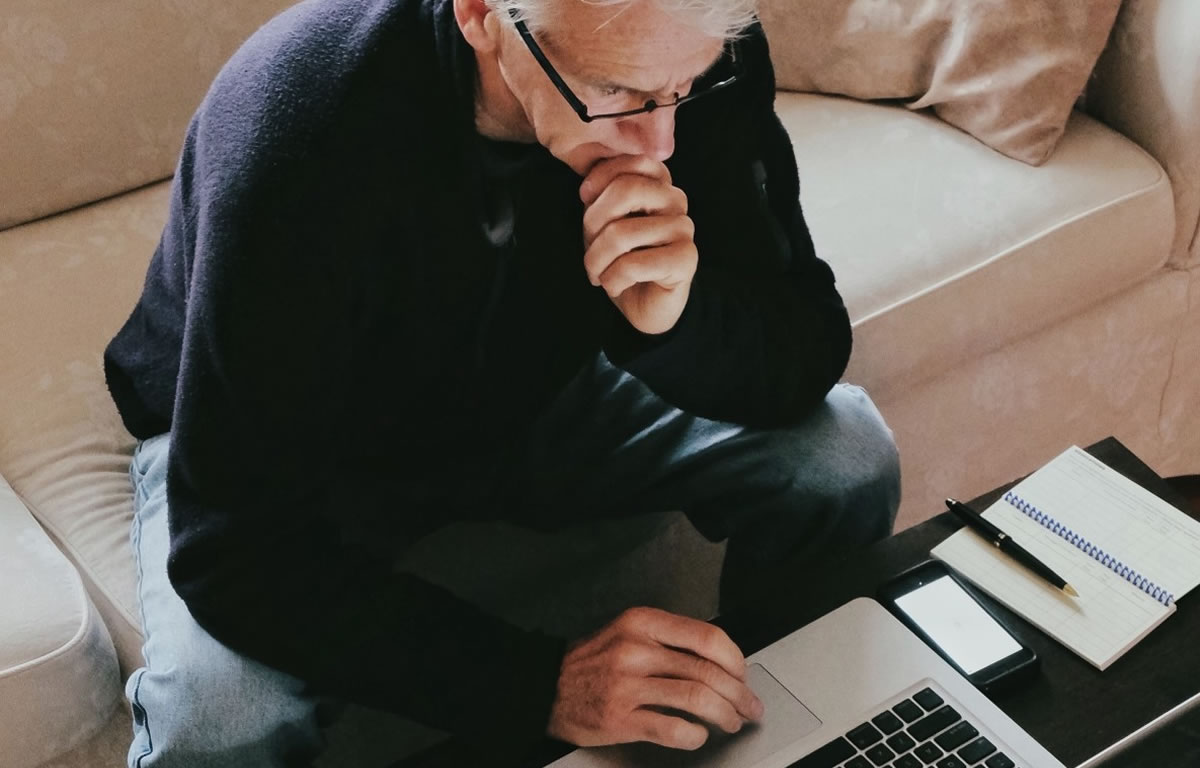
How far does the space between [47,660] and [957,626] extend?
77cm

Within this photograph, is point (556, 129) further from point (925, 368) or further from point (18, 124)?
point (18, 124)

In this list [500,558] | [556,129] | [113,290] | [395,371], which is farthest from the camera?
[113,290]

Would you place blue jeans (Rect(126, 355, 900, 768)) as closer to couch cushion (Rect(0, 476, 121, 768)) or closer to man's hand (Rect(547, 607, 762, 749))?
couch cushion (Rect(0, 476, 121, 768))

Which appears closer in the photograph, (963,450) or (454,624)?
(454,624)

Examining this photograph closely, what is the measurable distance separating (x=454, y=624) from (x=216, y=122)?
434 mm

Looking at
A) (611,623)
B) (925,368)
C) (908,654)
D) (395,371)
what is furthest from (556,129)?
(925,368)

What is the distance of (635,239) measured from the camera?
36.7 inches

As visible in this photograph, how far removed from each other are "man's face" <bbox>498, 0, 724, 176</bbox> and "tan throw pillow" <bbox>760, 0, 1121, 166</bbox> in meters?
0.82

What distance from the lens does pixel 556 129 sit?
89cm

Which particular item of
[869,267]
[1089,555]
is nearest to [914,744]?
[1089,555]

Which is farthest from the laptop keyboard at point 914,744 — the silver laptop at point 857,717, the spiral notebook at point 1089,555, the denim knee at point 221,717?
the denim knee at point 221,717

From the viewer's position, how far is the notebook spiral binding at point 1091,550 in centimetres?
95

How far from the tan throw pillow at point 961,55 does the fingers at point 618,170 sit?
0.80 metres

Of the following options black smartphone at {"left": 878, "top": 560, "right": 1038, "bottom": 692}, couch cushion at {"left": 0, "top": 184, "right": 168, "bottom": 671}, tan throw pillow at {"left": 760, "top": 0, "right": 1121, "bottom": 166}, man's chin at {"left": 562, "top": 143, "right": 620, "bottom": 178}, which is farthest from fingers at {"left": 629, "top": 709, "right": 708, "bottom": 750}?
tan throw pillow at {"left": 760, "top": 0, "right": 1121, "bottom": 166}
